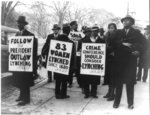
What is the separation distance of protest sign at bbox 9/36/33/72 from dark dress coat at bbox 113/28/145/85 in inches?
74.2

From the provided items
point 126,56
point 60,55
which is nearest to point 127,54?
point 126,56

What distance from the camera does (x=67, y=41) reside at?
696 cm

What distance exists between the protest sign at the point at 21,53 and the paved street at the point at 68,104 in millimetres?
844

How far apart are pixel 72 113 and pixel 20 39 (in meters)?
2.02

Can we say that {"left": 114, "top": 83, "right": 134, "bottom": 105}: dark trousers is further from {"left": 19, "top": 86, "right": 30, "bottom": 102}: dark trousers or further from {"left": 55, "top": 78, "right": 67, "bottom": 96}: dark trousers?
{"left": 19, "top": 86, "right": 30, "bottom": 102}: dark trousers

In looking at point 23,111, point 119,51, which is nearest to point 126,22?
point 119,51

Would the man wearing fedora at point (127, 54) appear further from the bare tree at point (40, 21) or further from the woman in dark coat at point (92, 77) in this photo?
the bare tree at point (40, 21)

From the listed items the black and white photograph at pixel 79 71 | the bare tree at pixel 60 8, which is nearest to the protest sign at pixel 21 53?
the black and white photograph at pixel 79 71

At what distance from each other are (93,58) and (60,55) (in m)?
0.81

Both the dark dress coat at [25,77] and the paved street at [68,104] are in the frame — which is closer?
the paved street at [68,104]

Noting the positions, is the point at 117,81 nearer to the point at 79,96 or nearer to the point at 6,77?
the point at 79,96

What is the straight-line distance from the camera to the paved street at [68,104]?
6.03 meters

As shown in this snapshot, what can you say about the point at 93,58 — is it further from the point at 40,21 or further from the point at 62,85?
the point at 40,21

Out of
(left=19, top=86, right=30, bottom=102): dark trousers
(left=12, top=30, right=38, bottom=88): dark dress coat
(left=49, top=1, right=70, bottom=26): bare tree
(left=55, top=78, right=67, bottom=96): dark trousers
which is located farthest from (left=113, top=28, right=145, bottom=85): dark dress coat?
(left=49, top=1, right=70, bottom=26): bare tree
